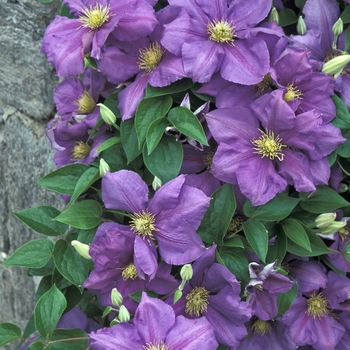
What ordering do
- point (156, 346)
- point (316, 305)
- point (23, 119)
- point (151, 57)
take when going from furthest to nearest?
1. point (23, 119)
2. point (316, 305)
3. point (151, 57)
4. point (156, 346)

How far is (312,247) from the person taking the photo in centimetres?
114

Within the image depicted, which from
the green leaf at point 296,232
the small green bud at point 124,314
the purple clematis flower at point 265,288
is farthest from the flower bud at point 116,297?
Answer: the green leaf at point 296,232

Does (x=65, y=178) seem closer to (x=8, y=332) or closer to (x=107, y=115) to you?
(x=107, y=115)

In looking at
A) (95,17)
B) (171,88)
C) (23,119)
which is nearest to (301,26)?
(171,88)

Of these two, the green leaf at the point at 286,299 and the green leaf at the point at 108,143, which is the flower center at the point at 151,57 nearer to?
the green leaf at the point at 108,143

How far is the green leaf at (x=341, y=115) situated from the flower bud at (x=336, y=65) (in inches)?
1.9

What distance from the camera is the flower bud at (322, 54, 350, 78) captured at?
1.07 meters

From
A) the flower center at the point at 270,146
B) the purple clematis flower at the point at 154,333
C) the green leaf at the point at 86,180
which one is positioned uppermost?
the flower center at the point at 270,146

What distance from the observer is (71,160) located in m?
1.28

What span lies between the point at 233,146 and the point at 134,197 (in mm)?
206

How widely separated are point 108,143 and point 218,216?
26 cm

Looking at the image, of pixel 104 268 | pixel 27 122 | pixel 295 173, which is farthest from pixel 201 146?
pixel 27 122

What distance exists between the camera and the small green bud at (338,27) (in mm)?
1117

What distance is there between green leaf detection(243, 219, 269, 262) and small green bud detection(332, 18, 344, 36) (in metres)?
0.41
